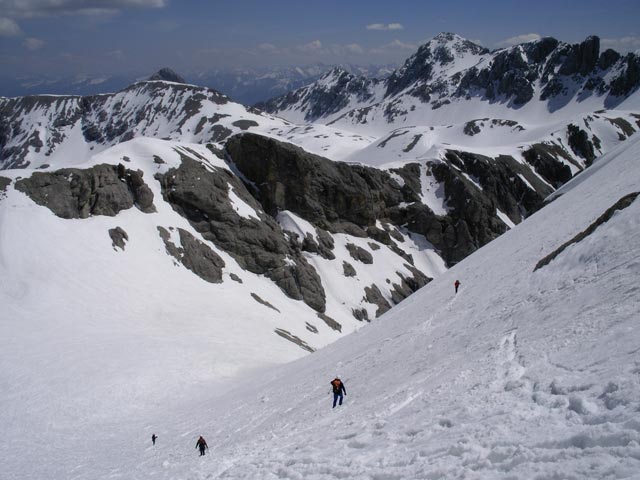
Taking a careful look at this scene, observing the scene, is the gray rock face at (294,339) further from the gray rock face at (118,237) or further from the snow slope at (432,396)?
the gray rock face at (118,237)

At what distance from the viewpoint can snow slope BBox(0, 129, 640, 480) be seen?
27.8 ft

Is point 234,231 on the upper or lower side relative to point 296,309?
upper

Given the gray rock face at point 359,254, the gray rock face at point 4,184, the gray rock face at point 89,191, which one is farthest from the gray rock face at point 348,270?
the gray rock face at point 4,184

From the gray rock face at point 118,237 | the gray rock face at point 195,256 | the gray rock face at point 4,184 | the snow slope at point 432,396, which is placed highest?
the gray rock face at point 4,184

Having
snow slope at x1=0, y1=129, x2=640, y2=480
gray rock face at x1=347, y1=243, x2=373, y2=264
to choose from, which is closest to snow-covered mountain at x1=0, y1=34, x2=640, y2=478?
snow slope at x1=0, y1=129, x2=640, y2=480

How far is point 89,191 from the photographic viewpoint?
2128 inches

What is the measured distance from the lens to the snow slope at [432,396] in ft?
27.8

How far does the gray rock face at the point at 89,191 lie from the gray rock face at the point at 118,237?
327 cm

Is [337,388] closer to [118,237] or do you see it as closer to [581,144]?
Result: [118,237]

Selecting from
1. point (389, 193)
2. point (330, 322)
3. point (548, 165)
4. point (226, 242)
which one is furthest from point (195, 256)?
point (548, 165)

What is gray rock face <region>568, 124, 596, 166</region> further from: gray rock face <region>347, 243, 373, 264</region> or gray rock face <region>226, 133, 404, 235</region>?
gray rock face <region>347, 243, 373, 264</region>

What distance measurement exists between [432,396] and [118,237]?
1860 inches

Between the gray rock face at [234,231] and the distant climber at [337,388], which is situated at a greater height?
the gray rock face at [234,231]

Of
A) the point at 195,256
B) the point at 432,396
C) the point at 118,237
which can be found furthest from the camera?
the point at 195,256
